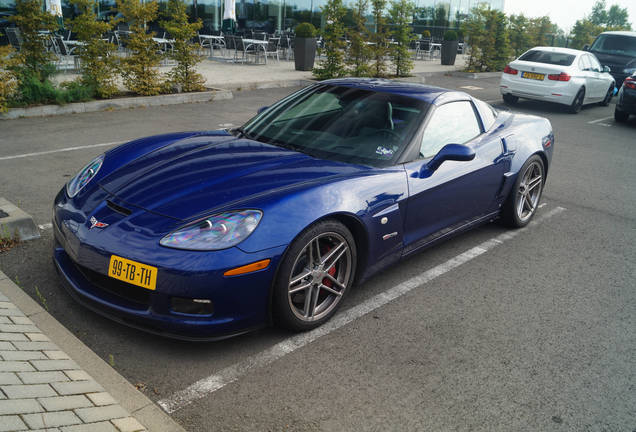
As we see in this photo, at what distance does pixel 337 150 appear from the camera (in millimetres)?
4121

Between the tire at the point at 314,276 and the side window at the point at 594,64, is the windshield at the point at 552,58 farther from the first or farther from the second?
the tire at the point at 314,276

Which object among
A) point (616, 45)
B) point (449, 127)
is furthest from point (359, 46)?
point (449, 127)

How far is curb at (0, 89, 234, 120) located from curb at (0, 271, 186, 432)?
6852 mm

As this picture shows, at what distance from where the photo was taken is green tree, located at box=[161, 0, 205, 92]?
12008mm

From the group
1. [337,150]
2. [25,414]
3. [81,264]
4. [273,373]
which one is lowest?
[273,373]

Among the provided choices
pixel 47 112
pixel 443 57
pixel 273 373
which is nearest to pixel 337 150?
pixel 273 373

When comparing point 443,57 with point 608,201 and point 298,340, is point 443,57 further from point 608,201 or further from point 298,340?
point 298,340

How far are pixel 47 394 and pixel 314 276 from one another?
5.10 ft

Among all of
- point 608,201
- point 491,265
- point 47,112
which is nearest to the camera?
point 491,265

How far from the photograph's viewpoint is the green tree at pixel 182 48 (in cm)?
1201

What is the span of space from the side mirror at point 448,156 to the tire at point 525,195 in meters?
1.41

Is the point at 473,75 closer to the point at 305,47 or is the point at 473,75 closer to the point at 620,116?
the point at 305,47

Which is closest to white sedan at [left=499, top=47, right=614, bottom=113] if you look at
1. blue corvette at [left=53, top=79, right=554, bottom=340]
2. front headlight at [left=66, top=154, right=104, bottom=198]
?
blue corvette at [left=53, top=79, right=554, bottom=340]

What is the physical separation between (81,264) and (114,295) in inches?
10.4
